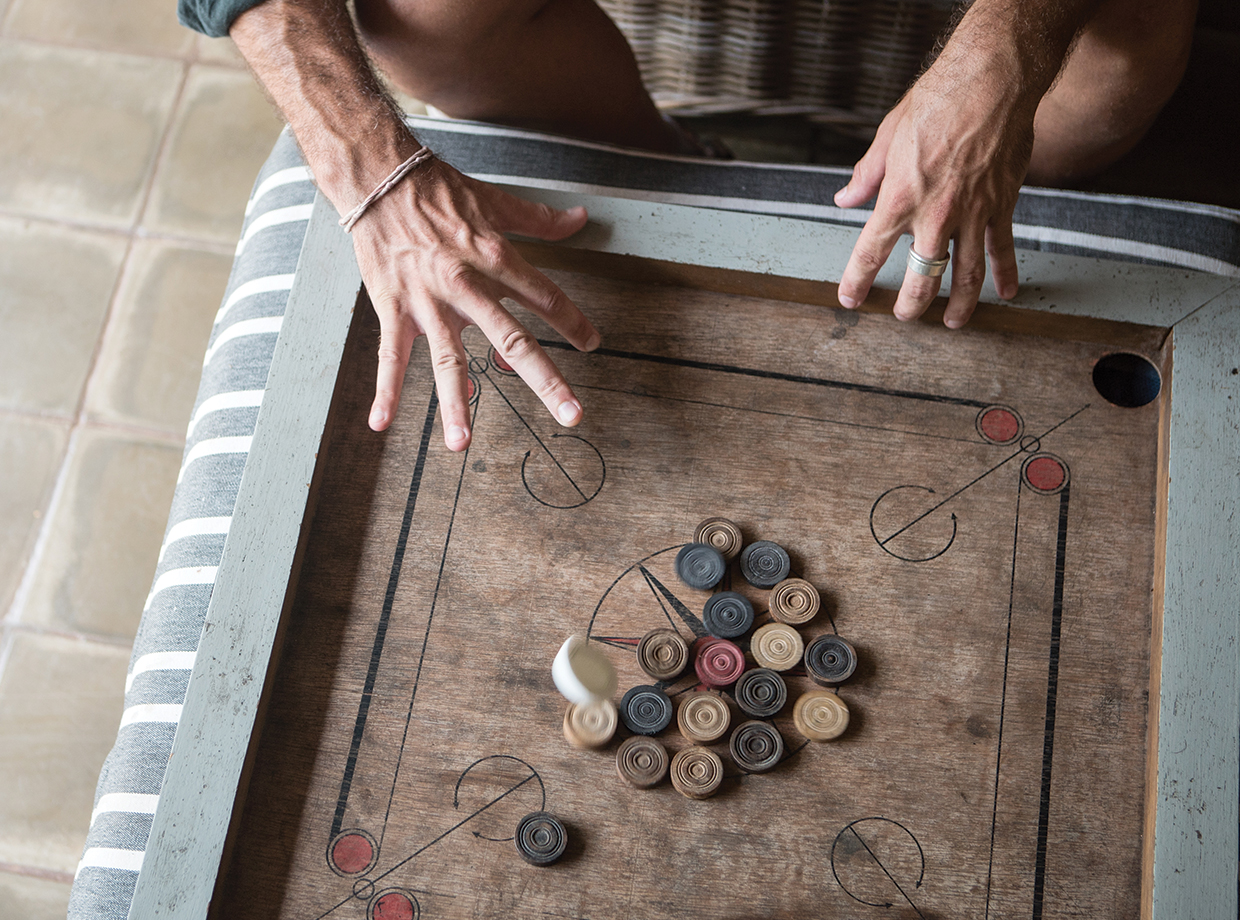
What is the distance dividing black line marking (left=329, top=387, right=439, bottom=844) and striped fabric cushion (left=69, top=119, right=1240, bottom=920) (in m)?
0.24

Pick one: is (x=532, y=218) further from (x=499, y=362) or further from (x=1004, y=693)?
(x=1004, y=693)

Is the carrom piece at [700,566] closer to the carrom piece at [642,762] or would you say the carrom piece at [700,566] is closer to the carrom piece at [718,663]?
the carrom piece at [718,663]

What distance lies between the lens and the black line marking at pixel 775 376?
1081 mm

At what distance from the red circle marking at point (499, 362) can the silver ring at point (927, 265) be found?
48 cm

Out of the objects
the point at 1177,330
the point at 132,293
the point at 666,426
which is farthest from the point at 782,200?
the point at 132,293

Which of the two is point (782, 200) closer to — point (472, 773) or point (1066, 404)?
point (1066, 404)

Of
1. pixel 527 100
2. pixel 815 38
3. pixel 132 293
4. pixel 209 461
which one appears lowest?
pixel 209 461

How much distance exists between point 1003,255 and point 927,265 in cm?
10

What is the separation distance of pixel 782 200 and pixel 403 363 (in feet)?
1.85

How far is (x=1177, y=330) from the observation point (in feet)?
3.46

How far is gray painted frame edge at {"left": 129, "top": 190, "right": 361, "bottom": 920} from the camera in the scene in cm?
92

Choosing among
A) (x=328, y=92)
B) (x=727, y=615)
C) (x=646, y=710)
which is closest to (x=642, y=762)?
(x=646, y=710)

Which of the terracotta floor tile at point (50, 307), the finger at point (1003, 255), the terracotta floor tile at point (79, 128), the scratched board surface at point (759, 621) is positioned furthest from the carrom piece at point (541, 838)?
the terracotta floor tile at point (79, 128)

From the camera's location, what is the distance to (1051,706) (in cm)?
98
